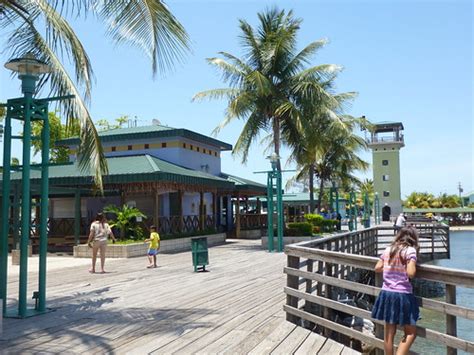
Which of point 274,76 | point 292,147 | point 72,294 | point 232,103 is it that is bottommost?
point 72,294

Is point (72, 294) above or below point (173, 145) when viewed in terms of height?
below

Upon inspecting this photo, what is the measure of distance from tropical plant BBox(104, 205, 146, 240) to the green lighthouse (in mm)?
55699

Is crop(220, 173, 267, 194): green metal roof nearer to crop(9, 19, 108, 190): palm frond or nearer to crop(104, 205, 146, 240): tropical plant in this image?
crop(104, 205, 146, 240): tropical plant

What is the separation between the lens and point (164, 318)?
24.3ft

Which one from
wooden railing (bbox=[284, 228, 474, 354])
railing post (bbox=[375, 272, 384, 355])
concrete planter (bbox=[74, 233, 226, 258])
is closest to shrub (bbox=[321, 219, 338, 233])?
concrete planter (bbox=[74, 233, 226, 258])

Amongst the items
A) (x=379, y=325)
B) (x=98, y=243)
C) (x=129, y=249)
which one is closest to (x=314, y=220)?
(x=129, y=249)

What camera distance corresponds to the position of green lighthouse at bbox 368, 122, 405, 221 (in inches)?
2768

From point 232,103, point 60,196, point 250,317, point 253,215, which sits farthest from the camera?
point 253,215

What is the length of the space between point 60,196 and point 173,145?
6180 millimetres

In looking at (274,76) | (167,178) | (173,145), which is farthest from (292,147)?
(167,178)

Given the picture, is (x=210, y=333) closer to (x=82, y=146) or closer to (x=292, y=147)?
(x=82, y=146)

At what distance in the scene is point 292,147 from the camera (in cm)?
2427

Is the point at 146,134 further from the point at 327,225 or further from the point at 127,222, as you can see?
the point at 327,225

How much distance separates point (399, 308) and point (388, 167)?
6949 centimetres
